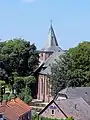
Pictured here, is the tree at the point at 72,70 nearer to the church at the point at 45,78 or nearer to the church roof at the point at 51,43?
the church at the point at 45,78

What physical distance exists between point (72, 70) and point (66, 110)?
22.8 metres

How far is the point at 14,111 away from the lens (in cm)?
5244

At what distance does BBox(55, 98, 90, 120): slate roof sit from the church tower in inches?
1618

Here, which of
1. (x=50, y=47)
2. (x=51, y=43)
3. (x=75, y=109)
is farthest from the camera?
(x=51, y=43)

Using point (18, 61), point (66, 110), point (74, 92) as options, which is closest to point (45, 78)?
point (18, 61)

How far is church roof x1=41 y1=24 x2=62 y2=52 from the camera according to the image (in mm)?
101438

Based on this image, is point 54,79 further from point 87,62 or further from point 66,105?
point 66,105

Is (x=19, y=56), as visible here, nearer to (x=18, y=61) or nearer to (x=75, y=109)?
(x=18, y=61)

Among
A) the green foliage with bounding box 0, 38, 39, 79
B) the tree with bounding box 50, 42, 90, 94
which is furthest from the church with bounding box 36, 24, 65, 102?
the tree with bounding box 50, 42, 90, 94

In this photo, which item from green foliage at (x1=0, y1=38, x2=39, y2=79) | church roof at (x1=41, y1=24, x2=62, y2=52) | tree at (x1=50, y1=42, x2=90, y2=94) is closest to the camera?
tree at (x1=50, y1=42, x2=90, y2=94)

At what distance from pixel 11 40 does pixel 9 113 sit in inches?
1661

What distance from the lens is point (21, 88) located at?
84.6m

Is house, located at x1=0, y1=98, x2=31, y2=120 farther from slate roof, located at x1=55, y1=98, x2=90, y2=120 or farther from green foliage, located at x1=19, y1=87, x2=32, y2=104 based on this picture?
green foliage, located at x1=19, y1=87, x2=32, y2=104

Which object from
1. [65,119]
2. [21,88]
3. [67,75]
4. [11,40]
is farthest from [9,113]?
[11,40]
